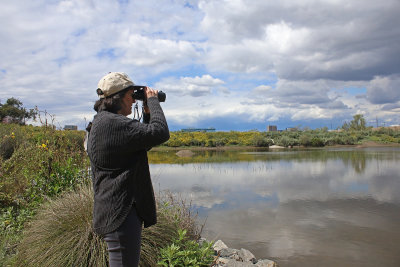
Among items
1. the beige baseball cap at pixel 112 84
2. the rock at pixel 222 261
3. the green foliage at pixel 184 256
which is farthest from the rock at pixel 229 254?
the beige baseball cap at pixel 112 84

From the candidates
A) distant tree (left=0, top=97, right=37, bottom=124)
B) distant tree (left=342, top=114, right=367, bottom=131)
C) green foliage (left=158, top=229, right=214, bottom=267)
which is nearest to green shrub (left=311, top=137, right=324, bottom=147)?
distant tree (left=342, top=114, right=367, bottom=131)

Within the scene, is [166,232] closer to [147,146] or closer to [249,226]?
[147,146]

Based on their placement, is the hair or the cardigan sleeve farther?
the hair

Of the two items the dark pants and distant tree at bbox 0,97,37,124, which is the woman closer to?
the dark pants

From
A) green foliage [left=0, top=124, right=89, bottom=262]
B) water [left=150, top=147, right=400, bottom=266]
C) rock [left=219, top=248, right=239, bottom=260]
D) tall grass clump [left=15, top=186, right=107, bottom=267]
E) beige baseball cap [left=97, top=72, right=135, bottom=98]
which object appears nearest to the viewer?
beige baseball cap [left=97, top=72, right=135, bottom=98]

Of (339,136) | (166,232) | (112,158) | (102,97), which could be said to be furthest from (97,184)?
(339,136)

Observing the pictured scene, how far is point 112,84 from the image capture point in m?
1.82

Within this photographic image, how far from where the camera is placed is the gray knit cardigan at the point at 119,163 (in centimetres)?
170

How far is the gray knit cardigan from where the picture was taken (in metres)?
1.70

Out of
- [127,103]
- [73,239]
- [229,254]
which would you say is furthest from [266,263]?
[127,103]

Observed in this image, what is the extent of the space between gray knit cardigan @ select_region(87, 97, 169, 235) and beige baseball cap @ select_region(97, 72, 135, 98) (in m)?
0.14

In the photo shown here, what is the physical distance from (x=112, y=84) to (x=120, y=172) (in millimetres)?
521

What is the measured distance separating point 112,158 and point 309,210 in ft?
21.2

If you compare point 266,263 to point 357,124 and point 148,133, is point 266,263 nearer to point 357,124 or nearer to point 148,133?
point 148,133
